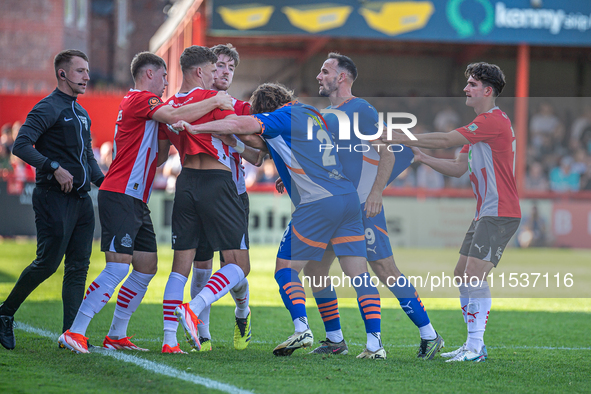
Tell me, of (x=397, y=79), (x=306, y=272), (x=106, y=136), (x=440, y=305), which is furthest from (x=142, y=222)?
(x=397, y=79)

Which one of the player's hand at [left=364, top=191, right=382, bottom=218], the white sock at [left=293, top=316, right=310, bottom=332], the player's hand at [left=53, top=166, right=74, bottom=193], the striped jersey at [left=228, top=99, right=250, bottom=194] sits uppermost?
the striped jersey at [left=228, top=99, right=250, bottom=194]

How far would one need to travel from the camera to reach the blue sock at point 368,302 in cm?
474

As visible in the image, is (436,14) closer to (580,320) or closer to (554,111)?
(554,111)

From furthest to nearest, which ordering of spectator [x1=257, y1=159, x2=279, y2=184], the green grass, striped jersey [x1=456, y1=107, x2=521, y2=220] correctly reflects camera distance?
spectator [x1=257, y1=159, x2=279, y2=184] < striped jersey [x1=456, y1=107, x2=521, y2=220] < the green grass

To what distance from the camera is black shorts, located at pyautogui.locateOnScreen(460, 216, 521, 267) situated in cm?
487

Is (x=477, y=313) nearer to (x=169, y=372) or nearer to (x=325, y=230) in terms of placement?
(x=325, y=230)

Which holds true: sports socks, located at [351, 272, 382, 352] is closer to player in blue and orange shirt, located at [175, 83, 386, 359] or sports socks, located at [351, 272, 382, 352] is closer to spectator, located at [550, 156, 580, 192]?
player in blue and orange shirt, located at [175, 83, 386, 359]

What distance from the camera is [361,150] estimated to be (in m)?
5.18

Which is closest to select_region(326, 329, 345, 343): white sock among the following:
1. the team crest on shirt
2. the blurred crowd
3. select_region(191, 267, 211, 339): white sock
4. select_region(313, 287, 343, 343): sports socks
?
select_region(313, 287, 343, 343): sports socks

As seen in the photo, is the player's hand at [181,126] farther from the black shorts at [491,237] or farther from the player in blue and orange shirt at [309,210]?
the black shorts at [491,237]

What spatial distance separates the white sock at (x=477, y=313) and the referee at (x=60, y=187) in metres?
3.00

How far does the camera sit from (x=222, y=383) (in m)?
3.88

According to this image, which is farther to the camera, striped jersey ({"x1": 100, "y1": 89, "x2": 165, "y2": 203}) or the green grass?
striped jersey ({"x1": 100, "y1": 89, "x2": 165, "y2": 203})

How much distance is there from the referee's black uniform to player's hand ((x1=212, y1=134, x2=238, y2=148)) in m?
1.16
